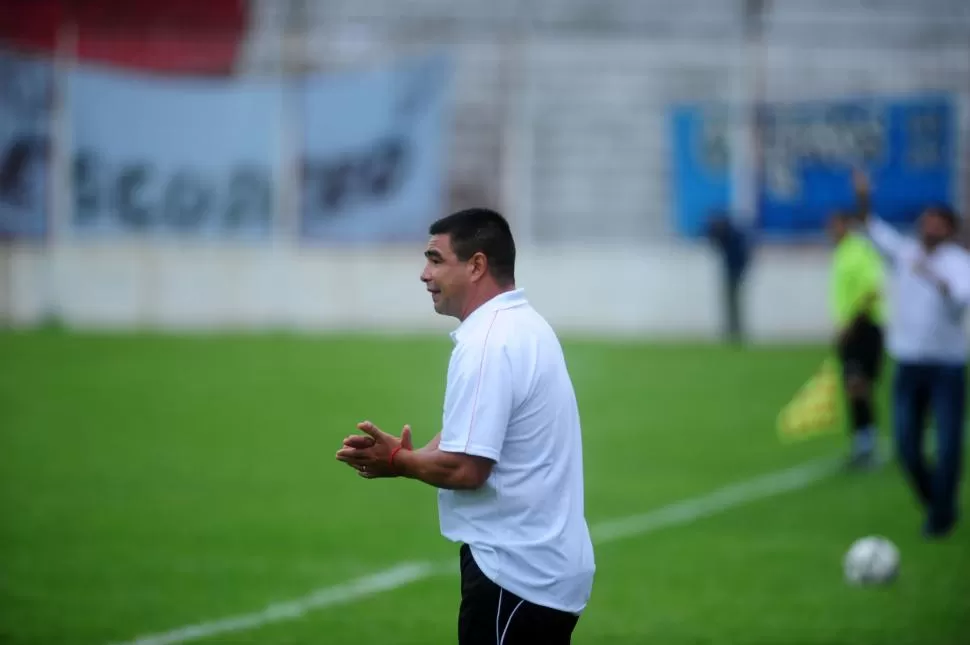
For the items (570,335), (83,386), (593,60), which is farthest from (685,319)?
(83,386)

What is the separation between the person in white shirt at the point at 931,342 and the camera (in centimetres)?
1098

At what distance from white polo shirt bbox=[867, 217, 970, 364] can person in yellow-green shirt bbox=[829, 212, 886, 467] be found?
3606 millimetres

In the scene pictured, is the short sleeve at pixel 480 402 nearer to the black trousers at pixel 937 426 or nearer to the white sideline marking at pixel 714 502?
the white sideline marking at pixel 714 502

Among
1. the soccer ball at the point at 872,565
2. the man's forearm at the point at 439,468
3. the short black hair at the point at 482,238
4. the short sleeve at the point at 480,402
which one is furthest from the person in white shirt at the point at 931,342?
the man's forearm at the point at 439,468

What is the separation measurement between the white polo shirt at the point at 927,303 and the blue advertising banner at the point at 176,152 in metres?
19.7

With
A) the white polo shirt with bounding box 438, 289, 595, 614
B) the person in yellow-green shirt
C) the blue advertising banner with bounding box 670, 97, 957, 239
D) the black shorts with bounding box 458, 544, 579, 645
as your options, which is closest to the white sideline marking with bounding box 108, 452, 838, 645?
the person in yellow-green shirt

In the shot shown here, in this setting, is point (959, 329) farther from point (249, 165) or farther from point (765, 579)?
point (249, 165)

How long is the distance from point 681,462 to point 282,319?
50.5 ft

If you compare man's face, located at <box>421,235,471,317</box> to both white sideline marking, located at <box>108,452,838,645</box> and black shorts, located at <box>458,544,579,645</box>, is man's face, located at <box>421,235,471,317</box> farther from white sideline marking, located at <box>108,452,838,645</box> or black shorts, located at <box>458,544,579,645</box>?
white sideline marking, located at <box>108,452,838,645</box>

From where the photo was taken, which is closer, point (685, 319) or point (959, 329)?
point (959, 329)

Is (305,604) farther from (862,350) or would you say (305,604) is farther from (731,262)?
(731,262)

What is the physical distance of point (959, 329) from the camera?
36.8ft

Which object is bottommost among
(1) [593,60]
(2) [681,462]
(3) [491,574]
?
(2) [681,462]

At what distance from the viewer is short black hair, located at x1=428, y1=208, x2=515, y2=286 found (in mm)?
4914
